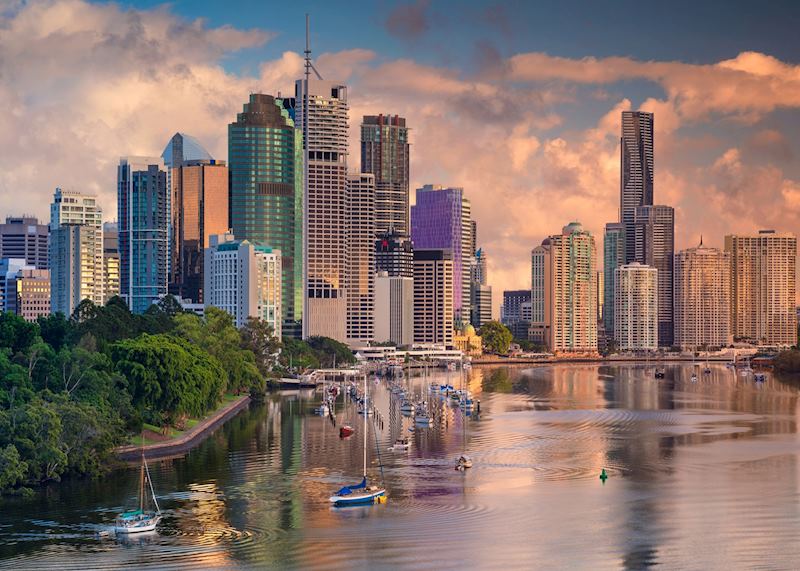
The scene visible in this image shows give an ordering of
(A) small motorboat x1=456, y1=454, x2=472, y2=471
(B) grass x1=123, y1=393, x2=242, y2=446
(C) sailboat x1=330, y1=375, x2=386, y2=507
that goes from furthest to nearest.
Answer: (B) grass x1=123, y1=393, x2=242, y2=446, (A) small motorboat x1=456, y1=454, x2=472, y2=471, (C) sailboat x1=330, y1=375, x2=386, y2=507

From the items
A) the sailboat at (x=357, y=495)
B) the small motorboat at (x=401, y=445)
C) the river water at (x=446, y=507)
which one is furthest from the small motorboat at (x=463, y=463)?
the sailboat at (x=357, y=495)

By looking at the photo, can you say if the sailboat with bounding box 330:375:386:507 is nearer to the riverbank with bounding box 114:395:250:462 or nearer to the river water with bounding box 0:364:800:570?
the river water with bounding box 0:364:800:570

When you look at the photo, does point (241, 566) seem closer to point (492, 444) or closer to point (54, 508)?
point (54, 508)

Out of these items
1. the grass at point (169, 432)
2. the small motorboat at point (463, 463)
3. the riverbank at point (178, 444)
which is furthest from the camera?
the grass at point (169, 432)

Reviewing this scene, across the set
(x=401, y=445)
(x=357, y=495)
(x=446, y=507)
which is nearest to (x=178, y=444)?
(x=401, y=445)

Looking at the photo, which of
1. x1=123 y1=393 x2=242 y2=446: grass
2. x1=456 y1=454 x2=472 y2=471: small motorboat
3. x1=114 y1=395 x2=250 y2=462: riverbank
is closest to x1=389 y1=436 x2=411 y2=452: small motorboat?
x1=456 y1=454 x2=472 y2=471: small motorboat

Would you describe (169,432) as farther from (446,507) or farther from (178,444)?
(446,507)

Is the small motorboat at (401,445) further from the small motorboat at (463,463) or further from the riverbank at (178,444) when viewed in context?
the riverbank at (178,444)
